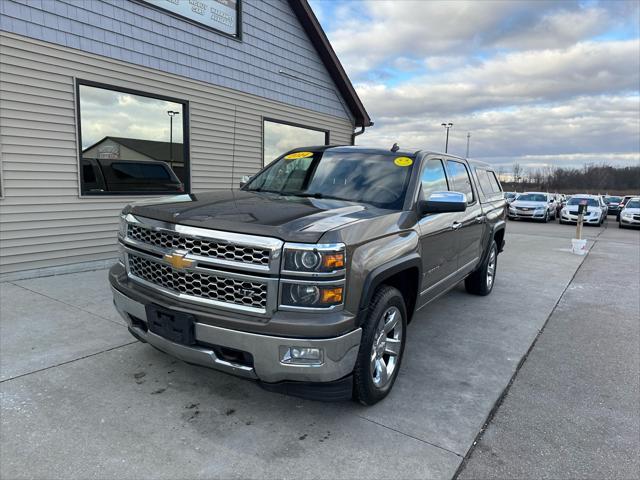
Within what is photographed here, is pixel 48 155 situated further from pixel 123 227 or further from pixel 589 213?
pixel 589 213

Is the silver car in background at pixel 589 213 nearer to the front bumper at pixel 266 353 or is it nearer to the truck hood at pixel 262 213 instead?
the truck hood at pixel 262 213

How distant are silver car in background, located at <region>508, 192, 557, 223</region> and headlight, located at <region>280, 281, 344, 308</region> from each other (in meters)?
22.0

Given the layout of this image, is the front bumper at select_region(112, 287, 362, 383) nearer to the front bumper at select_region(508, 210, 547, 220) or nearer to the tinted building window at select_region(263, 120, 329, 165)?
the tinted building window at select_region(263, 120, 329, 165)

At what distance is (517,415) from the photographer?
3.14 meters

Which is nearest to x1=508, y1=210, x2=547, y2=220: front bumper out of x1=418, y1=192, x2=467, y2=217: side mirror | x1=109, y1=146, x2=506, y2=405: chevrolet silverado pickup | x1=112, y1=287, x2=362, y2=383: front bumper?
x1=109, y1=146, x2=506, y2=405: chevrolet silverado pickup

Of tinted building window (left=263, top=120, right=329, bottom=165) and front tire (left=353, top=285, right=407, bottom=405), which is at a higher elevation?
tinted building window (left=263, top=120, right=329, bottom=165)

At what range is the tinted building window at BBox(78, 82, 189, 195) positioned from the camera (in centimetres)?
667

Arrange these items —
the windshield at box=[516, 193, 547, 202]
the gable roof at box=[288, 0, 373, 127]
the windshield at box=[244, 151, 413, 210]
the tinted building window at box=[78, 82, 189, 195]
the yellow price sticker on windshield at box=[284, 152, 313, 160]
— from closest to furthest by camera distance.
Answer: the windshield at box=[244, 151, 413, 210], the yellow price sticker on windshield at box=[284, 152, 313, 160], the tinted building window at box=[78, 82, 189, 195], the gable roof at box=[288, 0, 373, 127], the windshield at box=[516, 193, 547, 202]

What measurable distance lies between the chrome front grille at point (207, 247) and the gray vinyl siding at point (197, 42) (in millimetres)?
4690

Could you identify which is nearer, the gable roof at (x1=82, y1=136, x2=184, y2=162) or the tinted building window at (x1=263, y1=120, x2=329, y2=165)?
the gable roof at (x1=82, y1=136, x2=184, y2=162)

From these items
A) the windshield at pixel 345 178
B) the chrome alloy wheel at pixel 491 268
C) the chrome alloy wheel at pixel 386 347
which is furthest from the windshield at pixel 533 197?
the chrome alloy wheel at pixel 386 347

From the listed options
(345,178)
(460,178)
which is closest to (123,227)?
(345,178)

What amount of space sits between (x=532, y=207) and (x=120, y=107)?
2025 centimetres

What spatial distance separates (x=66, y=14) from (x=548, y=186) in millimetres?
77437
